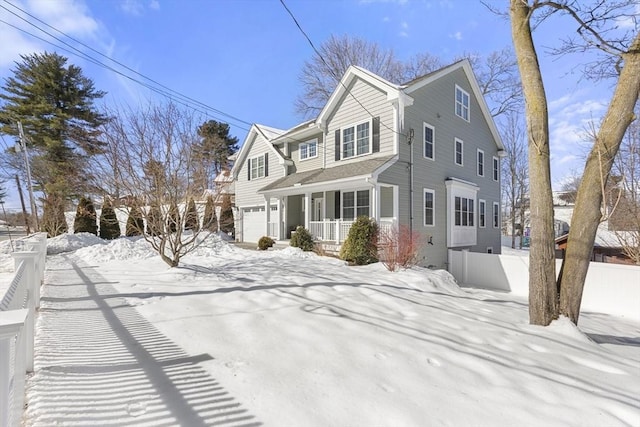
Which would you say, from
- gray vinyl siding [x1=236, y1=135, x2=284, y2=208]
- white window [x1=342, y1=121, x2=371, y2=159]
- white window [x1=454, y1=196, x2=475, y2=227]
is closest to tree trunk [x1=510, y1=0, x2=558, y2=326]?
white window [x1=342, y1=121, x2=371, y2=159]

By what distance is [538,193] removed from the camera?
17.4ft

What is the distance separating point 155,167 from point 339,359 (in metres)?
6.16

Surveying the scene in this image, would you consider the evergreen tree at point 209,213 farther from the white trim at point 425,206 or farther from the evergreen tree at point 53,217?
the evergreen tree at point 53,217

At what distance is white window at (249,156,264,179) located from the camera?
18.8m

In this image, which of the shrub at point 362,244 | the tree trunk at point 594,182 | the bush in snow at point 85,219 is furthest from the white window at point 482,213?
the bush in snow at point 85,219

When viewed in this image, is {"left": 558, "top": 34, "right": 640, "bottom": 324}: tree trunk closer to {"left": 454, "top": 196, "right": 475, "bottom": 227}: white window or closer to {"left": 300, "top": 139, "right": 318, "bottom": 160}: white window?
{"left": 454, "top": 196, "right": 475, "bottom": 227}: white window

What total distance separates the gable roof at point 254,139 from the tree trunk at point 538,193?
1260cm

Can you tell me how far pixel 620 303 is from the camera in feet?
29.8

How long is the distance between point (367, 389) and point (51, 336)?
364cm

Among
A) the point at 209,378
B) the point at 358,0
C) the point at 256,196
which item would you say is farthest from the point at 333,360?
the point at 256,196

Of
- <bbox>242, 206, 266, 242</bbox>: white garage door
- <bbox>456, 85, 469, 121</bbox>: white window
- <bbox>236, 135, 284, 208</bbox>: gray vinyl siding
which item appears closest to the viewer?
<bbox>456, 85, 469, 121</bbox>: white window

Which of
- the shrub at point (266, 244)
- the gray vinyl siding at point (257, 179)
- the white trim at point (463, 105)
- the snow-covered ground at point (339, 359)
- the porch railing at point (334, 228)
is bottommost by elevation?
the snow-covered ground at point (339, 359)

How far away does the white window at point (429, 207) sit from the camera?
1349cm

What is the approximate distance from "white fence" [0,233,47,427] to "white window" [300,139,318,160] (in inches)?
509
